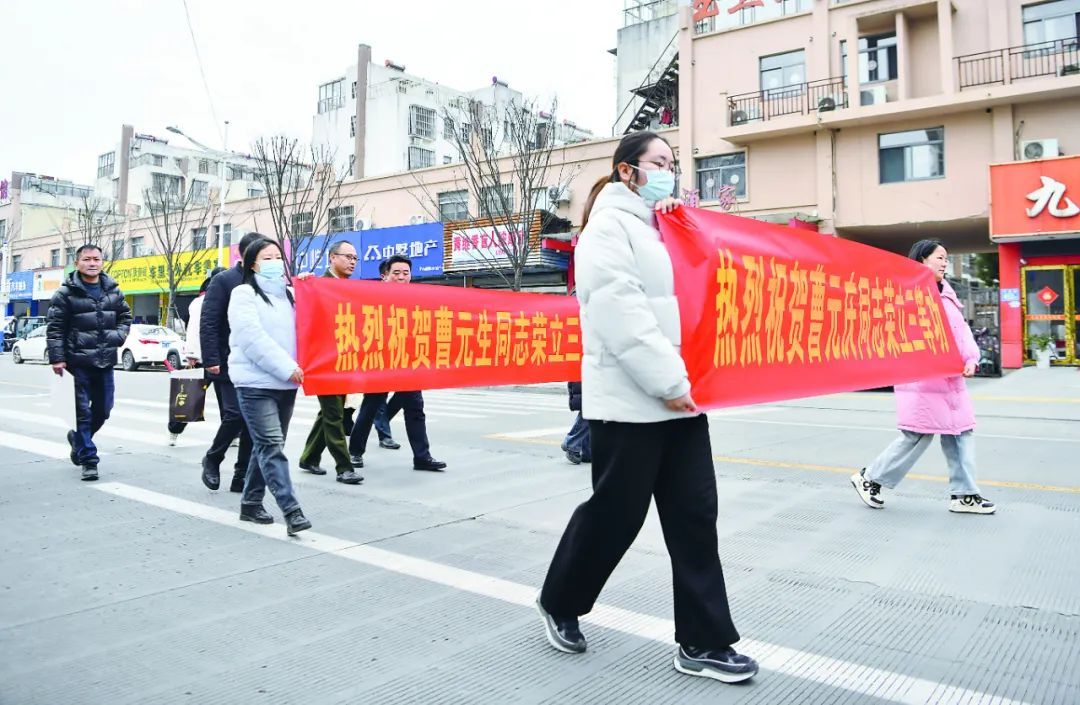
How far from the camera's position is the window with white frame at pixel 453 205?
2861cm

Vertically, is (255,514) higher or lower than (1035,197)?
lower

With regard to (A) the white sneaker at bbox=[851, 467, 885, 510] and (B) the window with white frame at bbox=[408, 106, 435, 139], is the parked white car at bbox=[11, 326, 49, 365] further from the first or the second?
(A) the white sneaker at bbox=[851, 467, 885, 510]

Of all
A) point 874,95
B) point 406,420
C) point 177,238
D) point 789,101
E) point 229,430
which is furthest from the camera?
point 177,238

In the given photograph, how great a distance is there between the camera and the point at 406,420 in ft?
23.6

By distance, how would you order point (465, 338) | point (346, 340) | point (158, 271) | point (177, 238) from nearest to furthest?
point (346, 340), point (465, 338), point (177, 238), point (158, 271)

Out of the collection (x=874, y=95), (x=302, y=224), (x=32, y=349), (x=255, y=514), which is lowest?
(x=255, y=514)

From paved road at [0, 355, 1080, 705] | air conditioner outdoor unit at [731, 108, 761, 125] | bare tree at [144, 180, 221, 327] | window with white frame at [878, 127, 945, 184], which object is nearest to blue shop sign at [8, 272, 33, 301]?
bare tree at [144, 180, 221, 327]

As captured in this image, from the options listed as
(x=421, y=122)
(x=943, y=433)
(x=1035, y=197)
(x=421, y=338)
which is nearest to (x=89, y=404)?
(x=421, y=338)

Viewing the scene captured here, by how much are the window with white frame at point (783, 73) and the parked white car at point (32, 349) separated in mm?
24612

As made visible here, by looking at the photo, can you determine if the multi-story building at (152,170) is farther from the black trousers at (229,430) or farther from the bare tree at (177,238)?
the black trousers at (229,430)

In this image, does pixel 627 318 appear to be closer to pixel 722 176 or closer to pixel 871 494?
pixel 871 494

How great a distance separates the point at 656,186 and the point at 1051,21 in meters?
22.8

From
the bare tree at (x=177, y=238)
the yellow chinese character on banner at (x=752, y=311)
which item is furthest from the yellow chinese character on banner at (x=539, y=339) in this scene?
the bare tree at (x=177, y=238)

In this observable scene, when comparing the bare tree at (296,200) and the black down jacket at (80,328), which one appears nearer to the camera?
the black down jacket at (80,328)
